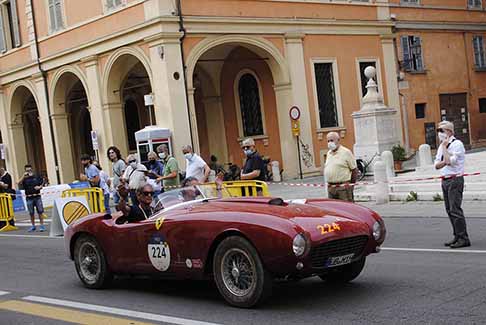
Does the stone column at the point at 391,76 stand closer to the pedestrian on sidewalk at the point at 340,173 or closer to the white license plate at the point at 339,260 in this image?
the pedestrian on sidewalk at the point at 340,173

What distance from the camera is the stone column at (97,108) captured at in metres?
26.9

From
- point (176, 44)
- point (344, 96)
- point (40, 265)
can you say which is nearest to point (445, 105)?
point (344, 96)

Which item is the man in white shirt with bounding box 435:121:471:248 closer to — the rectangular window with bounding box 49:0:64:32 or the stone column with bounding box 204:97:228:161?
the stone column with bounding box 204:97:228:161

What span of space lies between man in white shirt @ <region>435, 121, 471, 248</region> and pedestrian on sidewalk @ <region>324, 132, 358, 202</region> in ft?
6.24

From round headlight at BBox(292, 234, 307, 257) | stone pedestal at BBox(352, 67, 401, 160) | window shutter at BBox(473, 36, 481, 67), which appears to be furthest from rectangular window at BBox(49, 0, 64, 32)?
round headlight at BBox(292, 234, 307, 257)

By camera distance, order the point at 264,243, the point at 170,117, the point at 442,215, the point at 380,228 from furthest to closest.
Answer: the point at 170,117
the point at 442,215
the point at 380,228
the point at 264,243

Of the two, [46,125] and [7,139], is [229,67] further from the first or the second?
[7,139]

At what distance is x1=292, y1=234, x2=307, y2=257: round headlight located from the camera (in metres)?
6.39

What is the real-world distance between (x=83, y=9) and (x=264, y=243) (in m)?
22.7

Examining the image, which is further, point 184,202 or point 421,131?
point 421,131

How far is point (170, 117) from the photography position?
23.6 m

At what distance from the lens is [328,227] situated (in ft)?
21.9

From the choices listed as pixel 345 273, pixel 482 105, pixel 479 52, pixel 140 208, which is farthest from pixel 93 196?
pixel 479 52

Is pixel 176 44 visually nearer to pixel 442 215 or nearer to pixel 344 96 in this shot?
pixel 344 96
